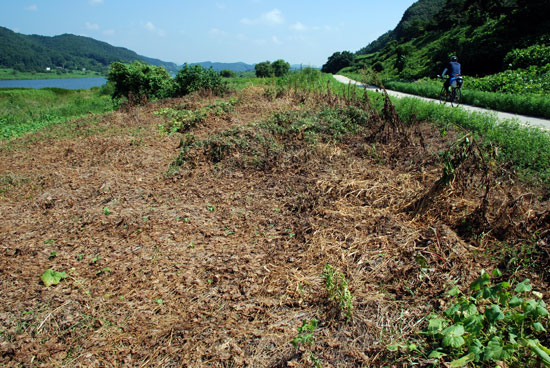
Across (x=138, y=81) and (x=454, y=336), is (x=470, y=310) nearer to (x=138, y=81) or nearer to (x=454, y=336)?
(x=454, y=336)

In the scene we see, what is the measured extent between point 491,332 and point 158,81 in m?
17.3

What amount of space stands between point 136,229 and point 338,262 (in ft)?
8.07

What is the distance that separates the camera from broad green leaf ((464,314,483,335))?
73.0 inches

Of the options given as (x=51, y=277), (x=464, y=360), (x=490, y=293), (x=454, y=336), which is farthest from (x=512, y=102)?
(x=51, y=277)

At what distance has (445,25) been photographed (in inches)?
1426

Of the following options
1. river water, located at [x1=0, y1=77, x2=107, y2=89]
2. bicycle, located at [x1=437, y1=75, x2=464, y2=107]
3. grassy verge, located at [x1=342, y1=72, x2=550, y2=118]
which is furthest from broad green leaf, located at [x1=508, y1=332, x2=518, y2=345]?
river water, located at [x1=0, y1=77, x2=107, y2=89]

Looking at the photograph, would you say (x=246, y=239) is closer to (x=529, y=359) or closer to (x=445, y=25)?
(x=529, y=359)

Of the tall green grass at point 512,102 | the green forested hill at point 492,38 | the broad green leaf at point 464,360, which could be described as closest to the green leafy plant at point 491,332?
the broad green leaf at point 464,360

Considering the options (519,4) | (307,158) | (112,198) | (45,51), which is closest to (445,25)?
(519,4)

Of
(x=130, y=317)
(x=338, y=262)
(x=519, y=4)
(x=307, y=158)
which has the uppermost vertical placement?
(x=519, y=4)

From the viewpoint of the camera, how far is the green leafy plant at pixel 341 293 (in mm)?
2334

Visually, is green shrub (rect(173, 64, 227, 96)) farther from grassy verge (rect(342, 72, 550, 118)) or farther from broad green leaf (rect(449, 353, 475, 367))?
broad green leaf (rect(449, 353, 475, 367))

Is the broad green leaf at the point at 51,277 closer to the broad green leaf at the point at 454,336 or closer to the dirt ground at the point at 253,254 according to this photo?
the dirt ground at the point at 253,254

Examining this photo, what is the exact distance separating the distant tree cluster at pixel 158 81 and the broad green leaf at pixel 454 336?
46.5 ft
